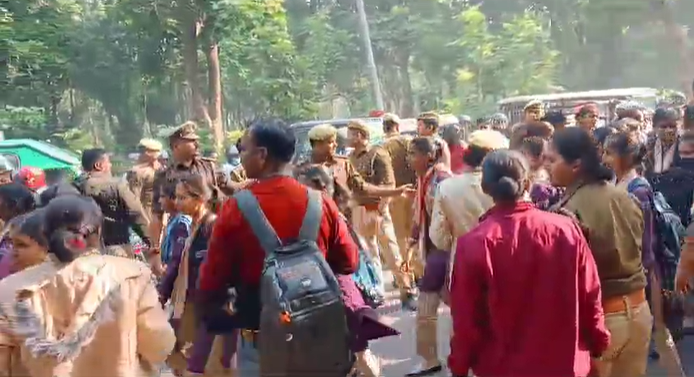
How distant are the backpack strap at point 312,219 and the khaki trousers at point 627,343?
1.43 m

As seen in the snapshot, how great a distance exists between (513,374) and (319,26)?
→ 36.8m

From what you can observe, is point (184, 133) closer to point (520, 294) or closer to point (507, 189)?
point (507, 189)

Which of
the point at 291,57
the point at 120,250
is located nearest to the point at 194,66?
the point at 291,57

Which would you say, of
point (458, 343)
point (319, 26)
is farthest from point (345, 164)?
point (319, 26)

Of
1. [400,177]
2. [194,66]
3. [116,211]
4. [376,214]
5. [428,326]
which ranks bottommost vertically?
[428,326]

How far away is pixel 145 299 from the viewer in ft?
12.0

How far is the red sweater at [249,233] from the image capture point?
3951mm

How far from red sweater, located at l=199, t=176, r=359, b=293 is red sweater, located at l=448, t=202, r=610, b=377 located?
73 cm

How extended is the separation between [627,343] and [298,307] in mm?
1650

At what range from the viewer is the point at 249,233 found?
3943mm

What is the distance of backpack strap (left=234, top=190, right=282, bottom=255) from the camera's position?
388 centimetres

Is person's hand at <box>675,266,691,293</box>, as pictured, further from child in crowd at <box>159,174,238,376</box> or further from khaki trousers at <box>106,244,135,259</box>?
khaki trousers at <box>106,244,135,259</box>

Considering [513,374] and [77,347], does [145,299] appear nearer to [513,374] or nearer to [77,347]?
[77,347]

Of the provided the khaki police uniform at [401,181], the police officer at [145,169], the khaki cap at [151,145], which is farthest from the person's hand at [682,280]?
the khaki cap at [151,145]
